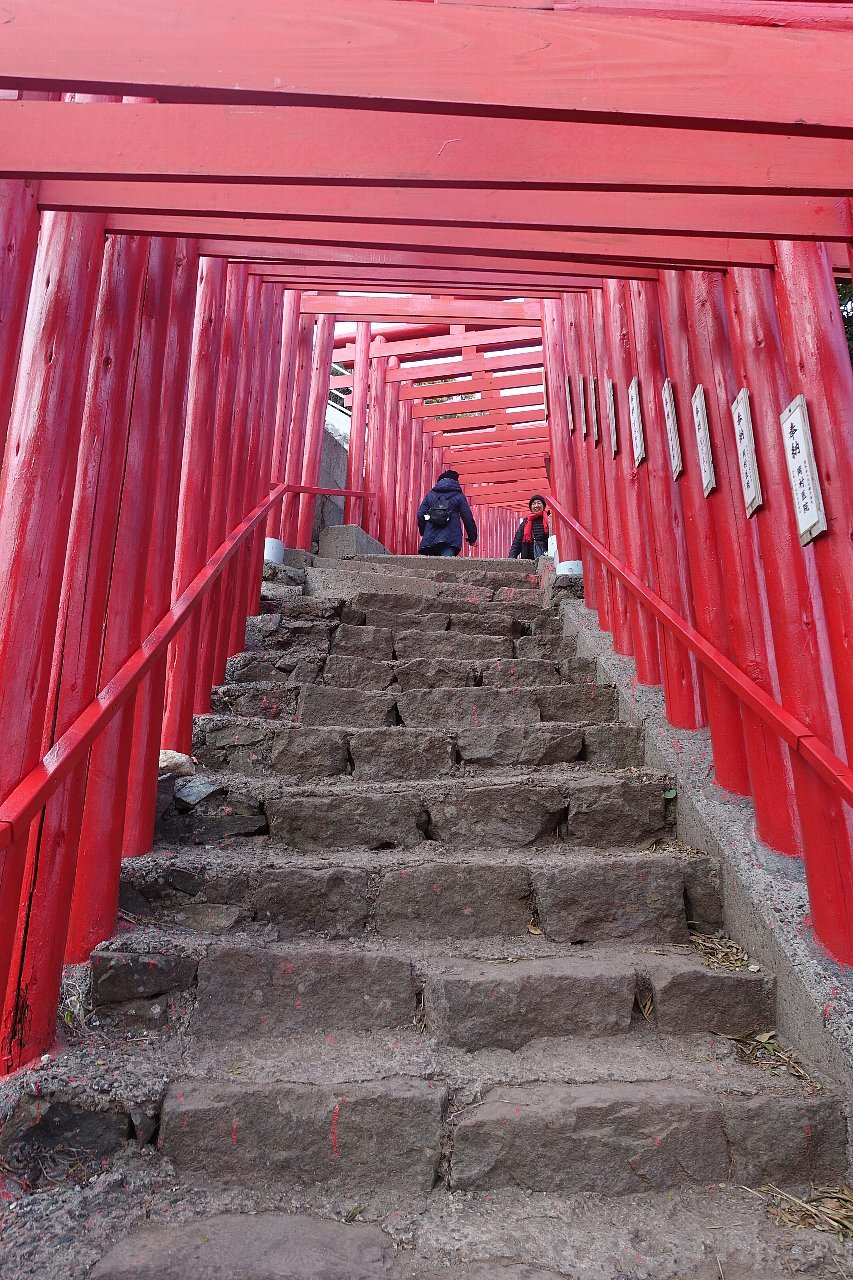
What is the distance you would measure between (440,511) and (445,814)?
5949mm

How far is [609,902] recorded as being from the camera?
2836 mm

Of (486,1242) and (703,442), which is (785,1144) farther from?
(703,442)

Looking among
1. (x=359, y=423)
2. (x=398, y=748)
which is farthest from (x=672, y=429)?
(x=359, y=423)

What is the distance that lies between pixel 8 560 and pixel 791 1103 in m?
2.46

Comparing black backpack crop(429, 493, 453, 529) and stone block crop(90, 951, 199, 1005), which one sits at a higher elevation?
black backpack crop(429, 493, 453, 529)

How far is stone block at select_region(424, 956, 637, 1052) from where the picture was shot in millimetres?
2400

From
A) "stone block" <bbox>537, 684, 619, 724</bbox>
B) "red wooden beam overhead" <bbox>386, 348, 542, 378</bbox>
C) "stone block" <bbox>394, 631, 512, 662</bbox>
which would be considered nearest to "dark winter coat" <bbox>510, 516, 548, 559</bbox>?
"red wooden beam overhead" <bbox>386, 348, 542, 378</bbox>

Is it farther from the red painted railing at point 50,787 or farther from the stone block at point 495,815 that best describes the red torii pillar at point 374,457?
the red painted railing at point 50,787

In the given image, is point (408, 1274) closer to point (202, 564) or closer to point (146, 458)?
point (146, 458)

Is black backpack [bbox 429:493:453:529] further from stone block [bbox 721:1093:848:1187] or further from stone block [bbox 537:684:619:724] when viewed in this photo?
stone block [bbox 721:1093:848:1187]

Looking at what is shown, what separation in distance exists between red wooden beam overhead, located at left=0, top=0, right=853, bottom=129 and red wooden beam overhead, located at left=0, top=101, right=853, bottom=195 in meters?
0.21

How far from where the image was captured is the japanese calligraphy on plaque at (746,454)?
294 cm

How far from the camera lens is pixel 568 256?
9.00 ft

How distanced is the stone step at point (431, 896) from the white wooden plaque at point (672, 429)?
1737mm
